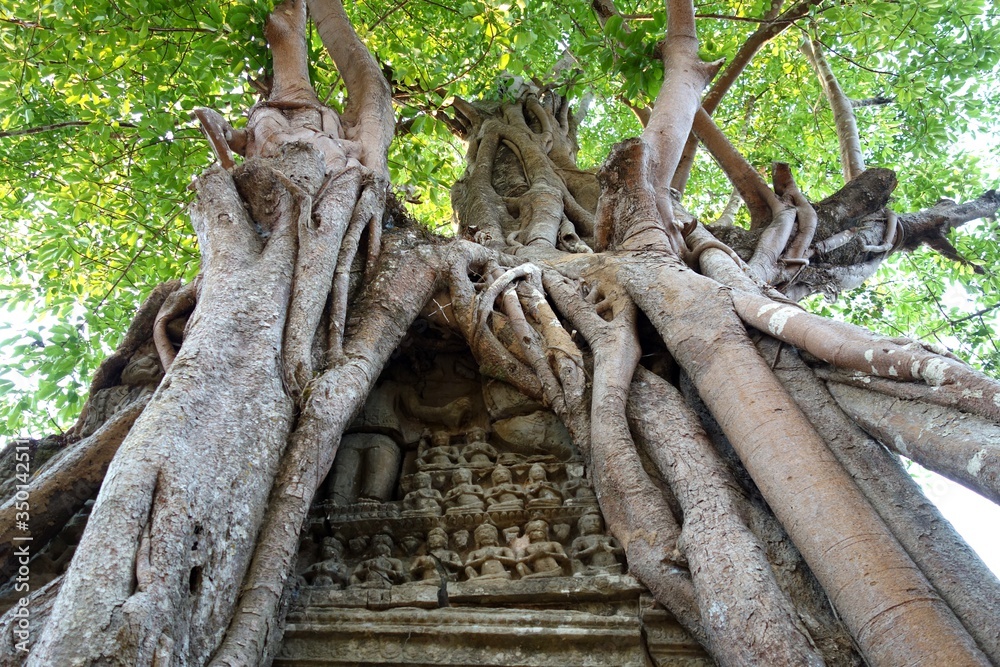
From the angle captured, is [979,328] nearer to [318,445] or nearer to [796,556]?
[796,556]

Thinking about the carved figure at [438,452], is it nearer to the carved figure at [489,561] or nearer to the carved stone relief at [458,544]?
the carved stone relief at [458,544]

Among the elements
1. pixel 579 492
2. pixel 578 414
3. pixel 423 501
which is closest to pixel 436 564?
pixel 423 501

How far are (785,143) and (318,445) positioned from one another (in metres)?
7.97

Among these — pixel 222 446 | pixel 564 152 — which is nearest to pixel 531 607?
pixel 222 446

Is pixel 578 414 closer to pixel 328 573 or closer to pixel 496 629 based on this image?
pixel 496 629

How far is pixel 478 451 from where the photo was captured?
12.1 feet

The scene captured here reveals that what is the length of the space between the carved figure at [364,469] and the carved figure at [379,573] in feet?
1.26

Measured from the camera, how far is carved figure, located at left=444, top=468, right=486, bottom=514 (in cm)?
323

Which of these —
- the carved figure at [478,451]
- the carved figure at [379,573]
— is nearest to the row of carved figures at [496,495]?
the carved figure at [478,451]

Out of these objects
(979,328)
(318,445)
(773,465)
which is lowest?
(979,328)

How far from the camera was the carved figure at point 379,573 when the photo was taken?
113 inches

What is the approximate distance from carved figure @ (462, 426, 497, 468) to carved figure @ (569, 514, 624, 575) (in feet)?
Answer: 2.19

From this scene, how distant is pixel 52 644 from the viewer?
6.34 ft

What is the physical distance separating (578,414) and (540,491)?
1.22 feet
